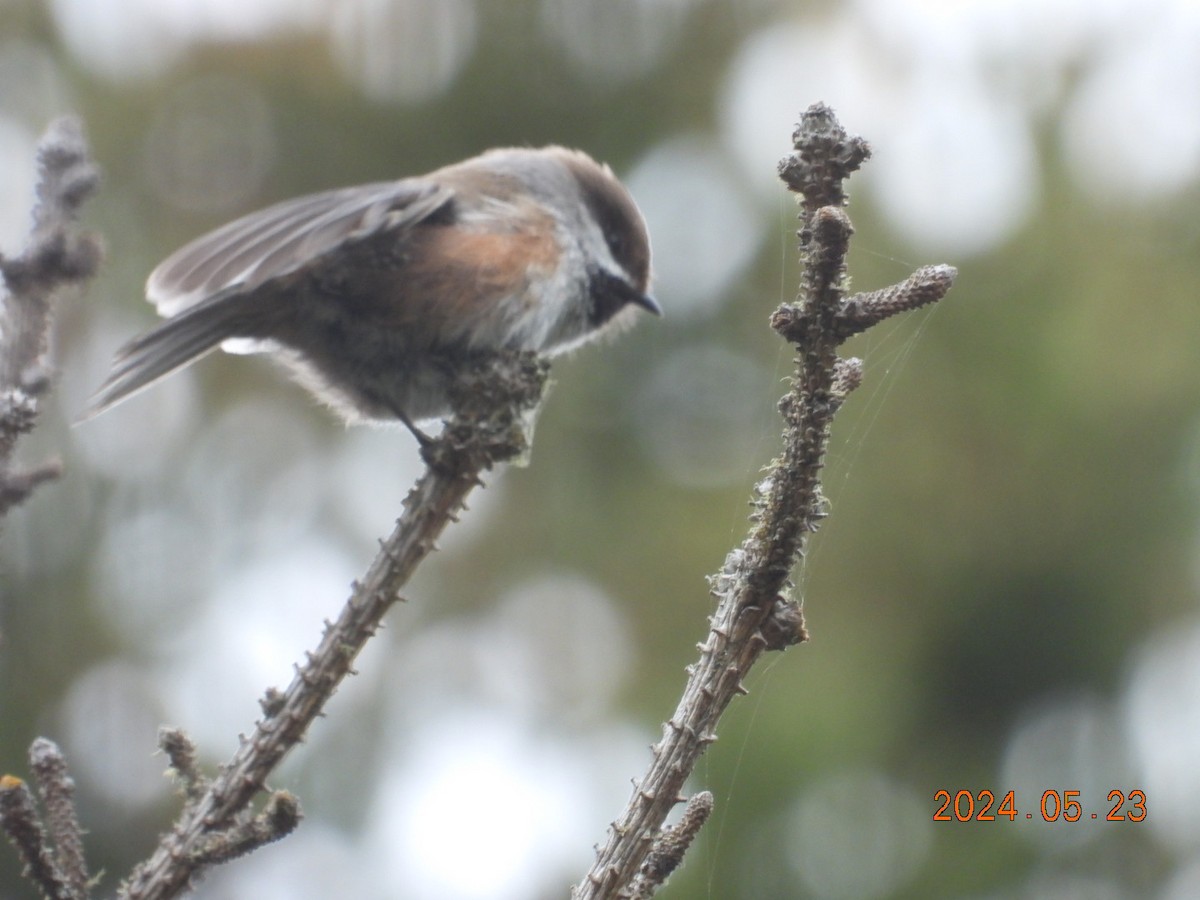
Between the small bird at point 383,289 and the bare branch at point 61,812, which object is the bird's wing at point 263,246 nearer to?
the small bird at point 383,289

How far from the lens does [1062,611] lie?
17.0 ft

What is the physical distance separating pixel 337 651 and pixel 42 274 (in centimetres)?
72

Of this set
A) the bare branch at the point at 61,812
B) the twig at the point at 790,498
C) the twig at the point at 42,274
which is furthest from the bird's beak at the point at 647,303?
the bare branch at the point at 61,812

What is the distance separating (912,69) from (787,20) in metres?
1.06

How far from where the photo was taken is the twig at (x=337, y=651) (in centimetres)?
157

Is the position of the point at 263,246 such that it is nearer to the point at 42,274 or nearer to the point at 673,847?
the point at 42,274

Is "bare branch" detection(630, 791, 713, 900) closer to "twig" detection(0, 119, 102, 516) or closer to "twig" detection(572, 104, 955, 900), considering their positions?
"twig" detection(572, 104, 955, 900)

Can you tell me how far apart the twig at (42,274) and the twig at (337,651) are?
468 mm

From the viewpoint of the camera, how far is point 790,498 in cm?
185

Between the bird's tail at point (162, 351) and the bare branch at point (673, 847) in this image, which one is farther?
the bird's tail at point (162, 351)

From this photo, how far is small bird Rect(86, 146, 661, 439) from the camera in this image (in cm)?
252

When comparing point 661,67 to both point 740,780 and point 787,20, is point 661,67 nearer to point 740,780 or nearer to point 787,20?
point 787,20
